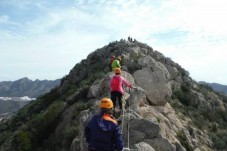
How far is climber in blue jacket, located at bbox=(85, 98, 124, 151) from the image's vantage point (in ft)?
32.4

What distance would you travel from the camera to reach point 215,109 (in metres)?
38.7

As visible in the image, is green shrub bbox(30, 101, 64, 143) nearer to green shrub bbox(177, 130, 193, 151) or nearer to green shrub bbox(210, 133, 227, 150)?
green shrub bbox(177, 130, 193, 151)

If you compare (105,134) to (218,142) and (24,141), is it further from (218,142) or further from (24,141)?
(24,141)

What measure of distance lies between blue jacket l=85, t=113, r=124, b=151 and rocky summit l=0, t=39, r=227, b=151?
6344mm

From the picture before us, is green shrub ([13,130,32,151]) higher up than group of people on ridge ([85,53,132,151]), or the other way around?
group of people on ridge ([85,53,132,151])

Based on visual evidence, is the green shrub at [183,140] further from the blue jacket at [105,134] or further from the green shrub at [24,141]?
the blue jacket at [105,134]

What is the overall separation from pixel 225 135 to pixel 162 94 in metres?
6.79

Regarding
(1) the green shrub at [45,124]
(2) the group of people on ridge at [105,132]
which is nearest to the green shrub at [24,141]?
(1) the green shrub at [45,124]

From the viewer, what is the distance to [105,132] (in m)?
9.90

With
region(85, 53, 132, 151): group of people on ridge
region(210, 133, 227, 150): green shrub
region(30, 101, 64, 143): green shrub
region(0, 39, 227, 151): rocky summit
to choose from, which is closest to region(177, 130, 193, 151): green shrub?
region(0, 39, 227, 151): rocky summit

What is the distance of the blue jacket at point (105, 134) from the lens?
9891 millimetres

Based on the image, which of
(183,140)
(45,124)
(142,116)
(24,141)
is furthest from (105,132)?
(45,124)

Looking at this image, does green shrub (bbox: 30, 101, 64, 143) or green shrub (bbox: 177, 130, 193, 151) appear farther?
green shrub (bbox: 30, 101, 64, 143)

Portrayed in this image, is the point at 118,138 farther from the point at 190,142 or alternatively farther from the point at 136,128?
the point at 190,142
